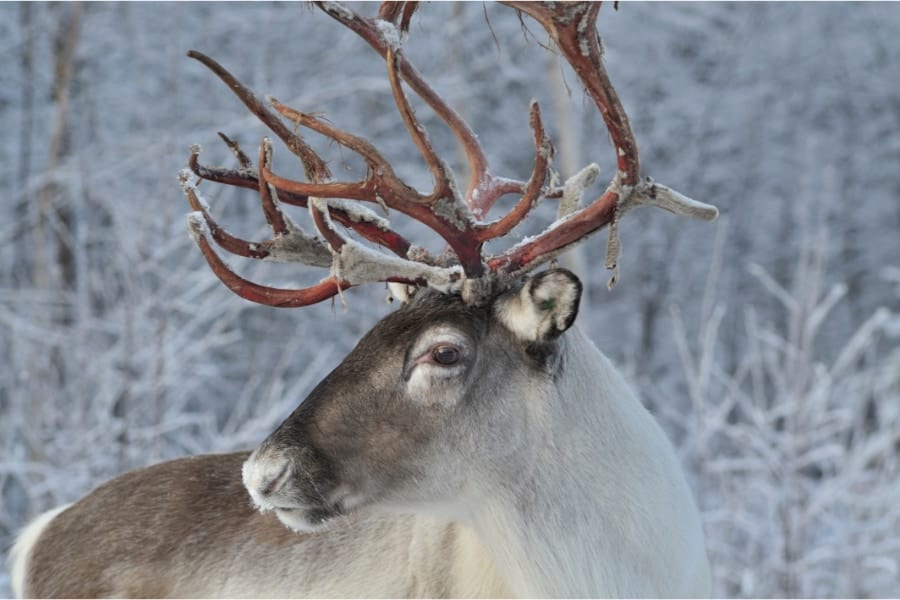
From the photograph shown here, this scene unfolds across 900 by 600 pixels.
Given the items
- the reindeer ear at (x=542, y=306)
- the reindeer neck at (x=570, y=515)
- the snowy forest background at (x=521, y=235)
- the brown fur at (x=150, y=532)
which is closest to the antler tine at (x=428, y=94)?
the snowy forest background at (x=521, y=235)

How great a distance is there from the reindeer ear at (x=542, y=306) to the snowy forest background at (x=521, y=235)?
532 millimetres

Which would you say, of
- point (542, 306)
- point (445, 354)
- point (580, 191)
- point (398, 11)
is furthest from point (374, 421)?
point (398, 11)

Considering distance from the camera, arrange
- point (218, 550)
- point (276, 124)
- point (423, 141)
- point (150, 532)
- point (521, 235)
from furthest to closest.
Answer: point (521, 235) → point (150, 532) → point (218, 550) → point (276, 124) → point (423, 141)

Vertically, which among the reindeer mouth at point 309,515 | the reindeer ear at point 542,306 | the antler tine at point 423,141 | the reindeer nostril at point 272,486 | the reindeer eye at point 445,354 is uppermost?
the antler tine at point 423,141

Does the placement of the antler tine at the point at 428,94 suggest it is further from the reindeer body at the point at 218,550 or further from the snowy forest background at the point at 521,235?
the reindeer body at the point at 218,550

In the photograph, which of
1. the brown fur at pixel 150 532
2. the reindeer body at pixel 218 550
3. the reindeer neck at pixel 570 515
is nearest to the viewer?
the reindeer neck at pixel 570 515

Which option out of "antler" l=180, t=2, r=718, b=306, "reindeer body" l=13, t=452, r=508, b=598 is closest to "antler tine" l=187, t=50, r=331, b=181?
"antler" l=180, t=2, r=718, b=306

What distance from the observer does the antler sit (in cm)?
243

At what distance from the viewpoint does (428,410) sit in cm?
258

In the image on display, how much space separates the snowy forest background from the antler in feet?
0.49

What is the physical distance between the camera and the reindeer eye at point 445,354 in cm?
256

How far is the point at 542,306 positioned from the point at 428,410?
373mm

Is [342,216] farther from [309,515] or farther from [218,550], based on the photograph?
[218,550]

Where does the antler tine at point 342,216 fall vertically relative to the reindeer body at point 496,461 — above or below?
above
